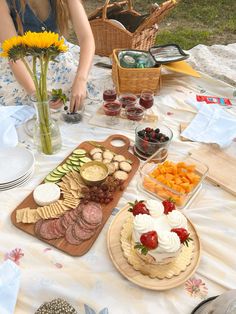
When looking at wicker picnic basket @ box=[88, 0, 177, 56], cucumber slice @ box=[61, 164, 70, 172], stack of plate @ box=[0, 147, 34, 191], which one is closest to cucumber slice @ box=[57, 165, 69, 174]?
cucumber slice @ box=[61, 164, 70, 172]

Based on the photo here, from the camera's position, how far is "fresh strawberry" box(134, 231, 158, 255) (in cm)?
80

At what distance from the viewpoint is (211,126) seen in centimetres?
158

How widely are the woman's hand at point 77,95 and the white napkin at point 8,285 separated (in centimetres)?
90

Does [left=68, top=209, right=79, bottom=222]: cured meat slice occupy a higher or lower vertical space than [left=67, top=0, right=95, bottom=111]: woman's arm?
lower

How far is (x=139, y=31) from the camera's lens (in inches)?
84.4

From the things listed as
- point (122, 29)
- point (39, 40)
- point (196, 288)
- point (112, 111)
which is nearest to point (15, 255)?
point (196, 288)

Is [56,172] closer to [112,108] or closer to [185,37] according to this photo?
A: [112,108]

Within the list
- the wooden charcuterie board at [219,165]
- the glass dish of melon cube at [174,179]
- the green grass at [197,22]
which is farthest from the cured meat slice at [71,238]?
the green grass at [197,22]

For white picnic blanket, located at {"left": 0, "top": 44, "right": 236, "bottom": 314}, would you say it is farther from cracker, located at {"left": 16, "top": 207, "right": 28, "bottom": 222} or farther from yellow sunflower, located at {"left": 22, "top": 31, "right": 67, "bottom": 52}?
yellow sunflower, located at {"left": 22, "top": 31, "right": 67, "bottom": 52}

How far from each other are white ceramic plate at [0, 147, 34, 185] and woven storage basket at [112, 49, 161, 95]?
30.2 inches

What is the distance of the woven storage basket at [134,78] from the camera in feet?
5.63

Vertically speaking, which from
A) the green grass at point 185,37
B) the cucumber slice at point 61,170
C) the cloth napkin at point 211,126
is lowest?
the green grass at point 185,37

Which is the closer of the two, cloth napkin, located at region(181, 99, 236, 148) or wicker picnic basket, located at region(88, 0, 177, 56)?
cloth napkin, located at region(181, 99, 236, 148)

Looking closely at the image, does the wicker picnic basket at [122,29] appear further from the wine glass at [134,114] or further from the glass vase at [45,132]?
the glass vase at [45,132]
